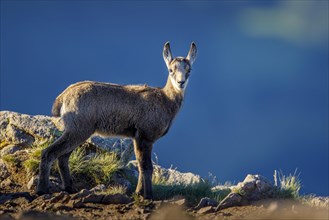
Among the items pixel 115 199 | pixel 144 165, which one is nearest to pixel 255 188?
pixel 144 165

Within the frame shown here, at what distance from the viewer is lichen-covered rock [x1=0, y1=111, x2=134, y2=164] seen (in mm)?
14453

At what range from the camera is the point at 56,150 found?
12.2 m

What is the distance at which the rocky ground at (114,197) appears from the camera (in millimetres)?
9453

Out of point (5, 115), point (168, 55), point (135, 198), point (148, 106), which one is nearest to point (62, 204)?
point (135, 198)

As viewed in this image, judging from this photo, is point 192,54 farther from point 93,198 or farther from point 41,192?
point 93,198

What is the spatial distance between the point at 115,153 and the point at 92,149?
56cm

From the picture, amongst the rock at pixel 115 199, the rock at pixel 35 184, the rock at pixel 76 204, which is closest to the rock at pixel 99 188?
the rock at pixel 35 184

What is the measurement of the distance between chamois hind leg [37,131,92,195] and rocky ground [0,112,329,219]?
40cm

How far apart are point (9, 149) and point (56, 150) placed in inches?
100

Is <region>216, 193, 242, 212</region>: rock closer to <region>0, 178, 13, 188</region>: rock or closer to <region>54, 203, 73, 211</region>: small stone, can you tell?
<region>54, 203, 73, 211</region>: small stone

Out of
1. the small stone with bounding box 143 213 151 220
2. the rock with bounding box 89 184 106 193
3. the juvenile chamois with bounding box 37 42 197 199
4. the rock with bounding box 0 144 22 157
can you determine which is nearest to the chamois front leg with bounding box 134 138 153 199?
the juvenile chamois with bounding box 37 42 197 199

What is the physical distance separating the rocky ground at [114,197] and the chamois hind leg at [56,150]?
40 centimetres

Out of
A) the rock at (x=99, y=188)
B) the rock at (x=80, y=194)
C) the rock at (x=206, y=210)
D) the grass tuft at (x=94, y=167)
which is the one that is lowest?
the rock at (x=206, y=210)

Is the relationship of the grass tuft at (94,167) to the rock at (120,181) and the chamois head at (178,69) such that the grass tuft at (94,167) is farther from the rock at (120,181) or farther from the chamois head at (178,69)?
the chamois head at (178,69)
